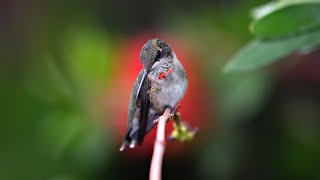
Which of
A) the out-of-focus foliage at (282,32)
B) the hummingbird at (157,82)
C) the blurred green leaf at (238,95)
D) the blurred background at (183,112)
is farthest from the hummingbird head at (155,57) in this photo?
the blurred green leaf at (238,95)

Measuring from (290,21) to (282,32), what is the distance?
0.04 feet

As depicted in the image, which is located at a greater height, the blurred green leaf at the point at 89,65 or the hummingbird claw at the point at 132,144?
the blurred green leaf at the point at 89,65

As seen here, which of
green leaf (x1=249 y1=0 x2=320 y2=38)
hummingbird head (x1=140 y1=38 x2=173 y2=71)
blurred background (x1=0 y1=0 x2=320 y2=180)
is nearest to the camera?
hummingbird head (x1=140 y1=38 x2=173 y2=71)

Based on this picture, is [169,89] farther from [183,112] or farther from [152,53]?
[183,112]

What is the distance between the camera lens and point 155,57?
450 mm

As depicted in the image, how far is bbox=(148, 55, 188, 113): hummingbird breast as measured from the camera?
464 mm

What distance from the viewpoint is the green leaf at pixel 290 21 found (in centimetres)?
68

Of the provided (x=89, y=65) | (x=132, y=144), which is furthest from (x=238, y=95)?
(x=132, y=144)

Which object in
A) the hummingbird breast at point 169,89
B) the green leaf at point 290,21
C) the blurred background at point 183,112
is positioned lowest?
the hummingbird breast at point 169,89

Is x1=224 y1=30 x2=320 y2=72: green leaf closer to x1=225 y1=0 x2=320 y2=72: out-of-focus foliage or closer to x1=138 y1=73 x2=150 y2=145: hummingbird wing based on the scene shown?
x1=225 y1=0 x2=320 y2=72: out-of-focus foliage

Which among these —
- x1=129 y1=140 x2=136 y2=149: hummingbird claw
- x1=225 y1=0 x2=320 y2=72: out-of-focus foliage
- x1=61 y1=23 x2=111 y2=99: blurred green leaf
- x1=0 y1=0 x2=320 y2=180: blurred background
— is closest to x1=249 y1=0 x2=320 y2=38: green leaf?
x1=225 y1=0 x2=320 y2=72: out-of-focus foliage

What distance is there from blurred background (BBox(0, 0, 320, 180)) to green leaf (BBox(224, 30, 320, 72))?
1.66ft

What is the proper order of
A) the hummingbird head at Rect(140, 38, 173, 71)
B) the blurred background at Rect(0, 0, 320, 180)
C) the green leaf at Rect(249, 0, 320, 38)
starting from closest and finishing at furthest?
1. the hummingbird head at Rect(140, 38, 173, 71)
2. the green leaf at Rect(249, 0, 320, 38)
3. the blurred background at Rect(0, 0, 320, 180)

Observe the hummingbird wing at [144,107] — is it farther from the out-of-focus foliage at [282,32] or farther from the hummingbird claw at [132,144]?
the out-of-focus foliage at [282,32]
